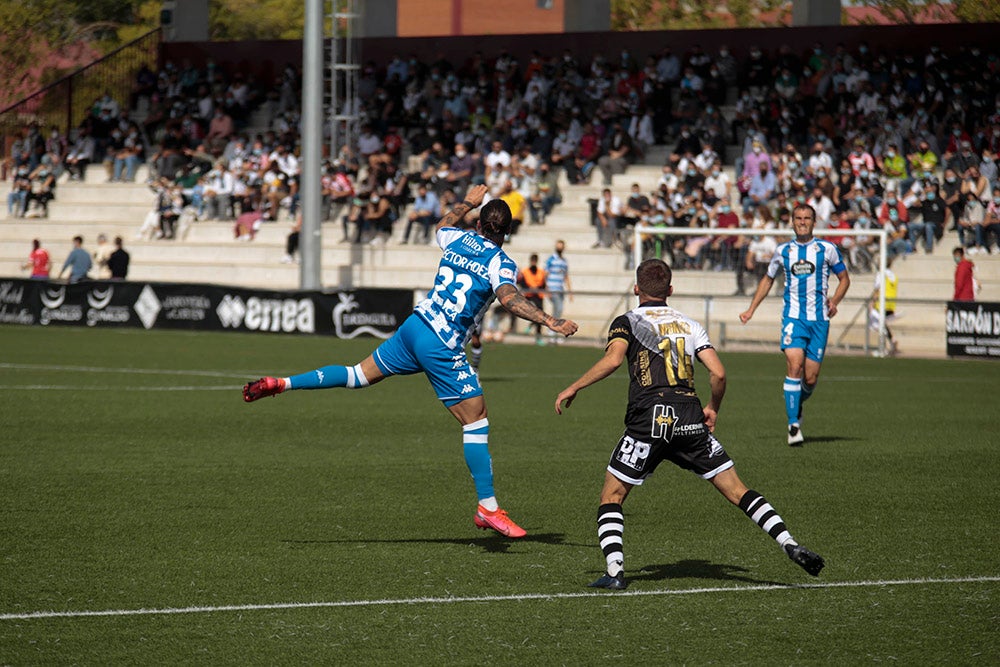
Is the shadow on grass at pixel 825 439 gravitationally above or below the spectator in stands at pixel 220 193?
below

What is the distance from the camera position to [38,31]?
54438mm

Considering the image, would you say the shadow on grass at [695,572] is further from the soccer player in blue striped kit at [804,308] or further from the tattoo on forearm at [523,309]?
the soccer player in blue striped kit at [804,308]

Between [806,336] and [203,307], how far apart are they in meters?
20.1

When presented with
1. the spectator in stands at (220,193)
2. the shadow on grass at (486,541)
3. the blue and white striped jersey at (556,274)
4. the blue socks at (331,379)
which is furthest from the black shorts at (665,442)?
the spectator in stands at (220,193)

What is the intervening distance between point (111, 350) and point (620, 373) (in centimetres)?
932

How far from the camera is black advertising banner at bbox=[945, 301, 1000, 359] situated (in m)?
26.4

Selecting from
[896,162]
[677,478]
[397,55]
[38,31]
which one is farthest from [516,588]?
[38,31]

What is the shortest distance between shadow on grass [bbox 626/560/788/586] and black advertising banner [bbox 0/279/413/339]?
2147cm

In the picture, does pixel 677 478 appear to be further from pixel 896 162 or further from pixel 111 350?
pixel 896 162

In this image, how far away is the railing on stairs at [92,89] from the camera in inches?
1783

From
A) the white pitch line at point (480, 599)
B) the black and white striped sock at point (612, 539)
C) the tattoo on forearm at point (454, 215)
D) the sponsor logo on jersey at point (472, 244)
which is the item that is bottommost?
the white pitch line at point (480, 599)

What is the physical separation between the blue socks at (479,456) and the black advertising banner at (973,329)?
1999 centimetres

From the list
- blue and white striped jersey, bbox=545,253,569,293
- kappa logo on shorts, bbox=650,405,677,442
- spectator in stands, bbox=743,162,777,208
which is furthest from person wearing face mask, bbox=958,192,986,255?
kappa logo on shorts, bbox=650,405,677,442

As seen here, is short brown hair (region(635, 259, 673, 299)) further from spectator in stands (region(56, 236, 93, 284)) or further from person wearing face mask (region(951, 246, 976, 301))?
spectator in stands (region(56, 236, 93, 284))
